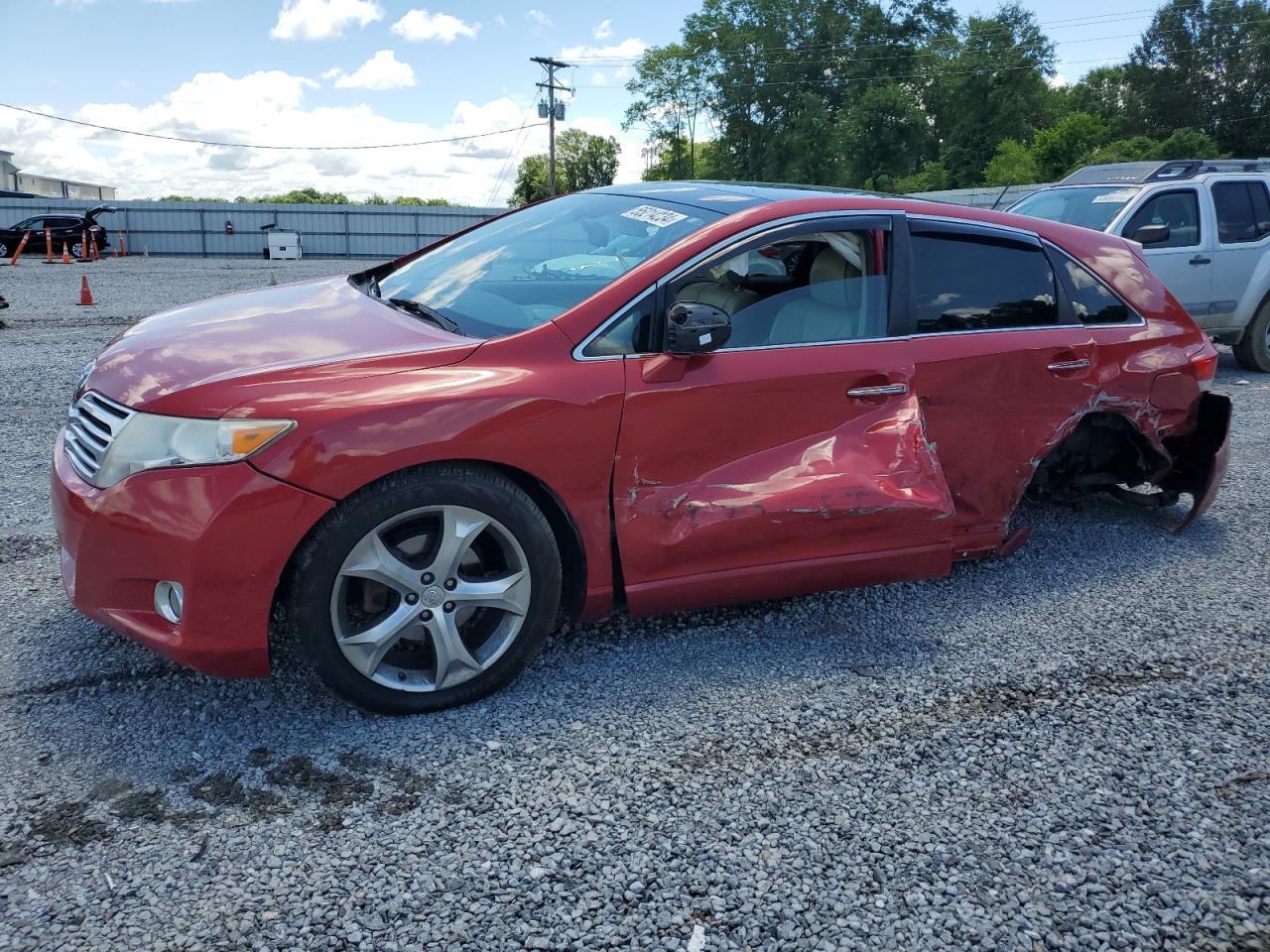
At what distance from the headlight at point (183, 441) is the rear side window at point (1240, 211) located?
31.4ft

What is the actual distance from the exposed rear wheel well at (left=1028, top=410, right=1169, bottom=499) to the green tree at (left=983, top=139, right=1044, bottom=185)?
143ft

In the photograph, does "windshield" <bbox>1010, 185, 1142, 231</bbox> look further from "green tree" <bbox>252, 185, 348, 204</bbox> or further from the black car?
"green tree" <bbox>252, 185, 348, 204</bbox>

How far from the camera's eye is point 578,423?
3.16 meters

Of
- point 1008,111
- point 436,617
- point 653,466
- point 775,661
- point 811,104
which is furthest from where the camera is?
point 811,104

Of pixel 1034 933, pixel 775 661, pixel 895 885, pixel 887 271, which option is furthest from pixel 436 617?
pixel 887 271

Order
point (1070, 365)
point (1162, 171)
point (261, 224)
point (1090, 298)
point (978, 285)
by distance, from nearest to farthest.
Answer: point (978, 285) → point (1070, 365) → point (1090, 298) → point (1162, 171) → point (261, 224)

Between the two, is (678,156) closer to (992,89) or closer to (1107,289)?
(992,89)

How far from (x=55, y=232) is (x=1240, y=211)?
33.9 m

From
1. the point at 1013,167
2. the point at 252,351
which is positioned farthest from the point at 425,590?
the point at 1013,167

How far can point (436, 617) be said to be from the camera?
3.04 meters

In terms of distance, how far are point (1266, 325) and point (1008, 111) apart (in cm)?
5404

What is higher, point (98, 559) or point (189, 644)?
point (98, 559)

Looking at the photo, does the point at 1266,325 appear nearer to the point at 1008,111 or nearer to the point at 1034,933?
the point at 1034,933

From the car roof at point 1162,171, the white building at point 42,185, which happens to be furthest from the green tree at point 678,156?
the car roof at point 1162,171
